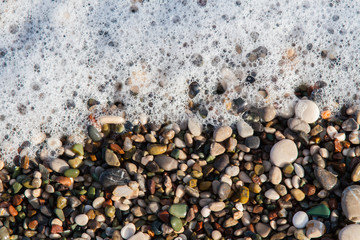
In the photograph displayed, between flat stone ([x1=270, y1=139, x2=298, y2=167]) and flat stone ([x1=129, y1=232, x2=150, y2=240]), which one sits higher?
flat stone ([x1=270, y1=139, x2=298, y2=167])

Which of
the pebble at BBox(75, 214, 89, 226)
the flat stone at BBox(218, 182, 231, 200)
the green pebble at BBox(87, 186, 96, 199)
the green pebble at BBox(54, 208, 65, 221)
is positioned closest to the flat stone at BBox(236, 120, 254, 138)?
the flat stone at BBox(218, 182, 231, 200)

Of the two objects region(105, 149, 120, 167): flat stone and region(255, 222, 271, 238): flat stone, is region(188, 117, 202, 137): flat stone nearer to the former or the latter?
region(105, 149, 120, 167): flat stone

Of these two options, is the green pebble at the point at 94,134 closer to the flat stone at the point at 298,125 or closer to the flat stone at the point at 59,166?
the flat stone at the point at 59,166

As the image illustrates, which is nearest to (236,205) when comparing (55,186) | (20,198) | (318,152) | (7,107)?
(318,152)

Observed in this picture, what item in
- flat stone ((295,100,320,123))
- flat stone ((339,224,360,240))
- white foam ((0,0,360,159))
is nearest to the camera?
flat stone ((339,224,360,240))

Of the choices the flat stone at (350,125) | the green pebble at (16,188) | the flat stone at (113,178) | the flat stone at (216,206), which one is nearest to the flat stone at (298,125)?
the flat stone at (350,125)

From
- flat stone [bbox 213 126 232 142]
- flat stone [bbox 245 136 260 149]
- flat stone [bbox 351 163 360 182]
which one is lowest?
flat stone [bbox 351 163 360 182]

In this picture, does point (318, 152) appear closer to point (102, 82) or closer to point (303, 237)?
point (303, 237)
